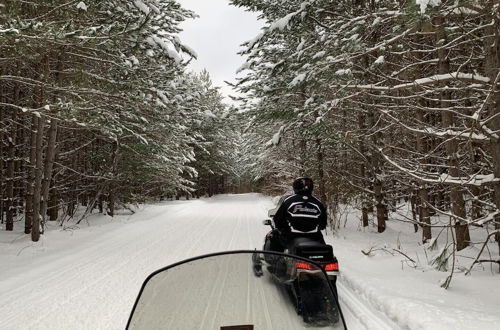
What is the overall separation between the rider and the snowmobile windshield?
2.72 meters

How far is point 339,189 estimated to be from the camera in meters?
12.0

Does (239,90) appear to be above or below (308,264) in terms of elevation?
above

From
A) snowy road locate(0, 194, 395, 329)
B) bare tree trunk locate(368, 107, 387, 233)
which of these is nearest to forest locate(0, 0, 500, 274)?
bare tree trunk locate(368, 107, 387, 233)

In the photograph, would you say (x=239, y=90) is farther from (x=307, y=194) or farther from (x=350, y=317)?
(x=350, y=317)

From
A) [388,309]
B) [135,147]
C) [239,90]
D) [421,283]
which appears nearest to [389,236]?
[421,283]

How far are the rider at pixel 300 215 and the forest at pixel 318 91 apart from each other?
1.35 metres

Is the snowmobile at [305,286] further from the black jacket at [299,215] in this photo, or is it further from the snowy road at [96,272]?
the snowy road at [96,272]

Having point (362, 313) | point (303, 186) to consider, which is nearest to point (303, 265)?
point (303, 186)

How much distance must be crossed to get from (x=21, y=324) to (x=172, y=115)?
11.7m

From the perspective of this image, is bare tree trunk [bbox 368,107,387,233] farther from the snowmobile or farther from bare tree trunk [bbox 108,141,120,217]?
bare tree trunk [bbox 108,141,120,217]

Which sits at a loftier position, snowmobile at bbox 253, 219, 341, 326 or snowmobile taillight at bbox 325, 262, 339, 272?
snowmobile at bbox 253, 219, 341, 326

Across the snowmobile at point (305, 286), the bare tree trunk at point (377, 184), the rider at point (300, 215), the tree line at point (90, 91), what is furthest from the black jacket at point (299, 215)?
the bare tree trunk at point (377, 184)

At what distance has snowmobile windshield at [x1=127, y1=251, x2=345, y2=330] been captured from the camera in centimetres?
190

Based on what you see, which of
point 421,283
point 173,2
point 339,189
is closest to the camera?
point 421,283
